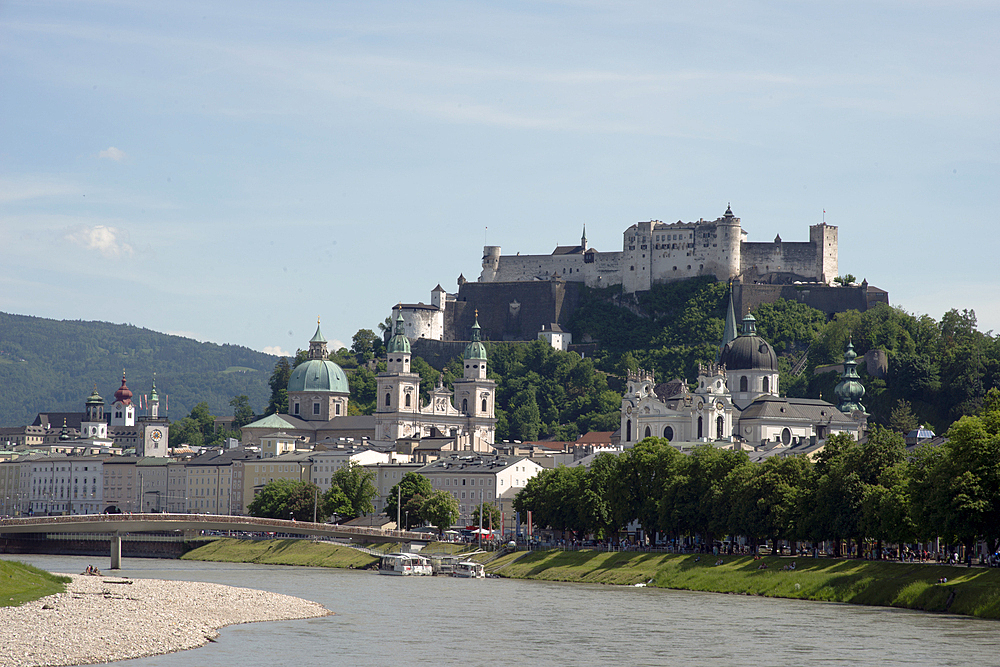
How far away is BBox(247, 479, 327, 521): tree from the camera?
108750mm

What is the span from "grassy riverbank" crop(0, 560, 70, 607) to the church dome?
337ft

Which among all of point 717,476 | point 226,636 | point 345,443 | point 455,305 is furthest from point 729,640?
point 455,305

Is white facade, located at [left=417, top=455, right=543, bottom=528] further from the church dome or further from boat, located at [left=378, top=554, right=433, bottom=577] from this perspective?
the church dome

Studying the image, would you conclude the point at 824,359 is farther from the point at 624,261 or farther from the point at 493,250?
the point at 493,250

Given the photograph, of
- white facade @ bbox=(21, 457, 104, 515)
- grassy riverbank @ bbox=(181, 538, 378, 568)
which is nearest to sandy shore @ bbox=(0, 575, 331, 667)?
grassy riverbank @ bbox=(181, 538, 378, 568)

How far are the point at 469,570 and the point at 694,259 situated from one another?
87126 millimetres

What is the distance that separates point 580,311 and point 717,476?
92.2 meters

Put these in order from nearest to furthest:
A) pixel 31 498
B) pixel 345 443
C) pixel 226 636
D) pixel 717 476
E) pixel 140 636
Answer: pixel 140 636 → pixel 226 636 → pixel 717 476 → pixel 345 443 → pixel 31 498

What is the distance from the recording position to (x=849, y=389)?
125 meters

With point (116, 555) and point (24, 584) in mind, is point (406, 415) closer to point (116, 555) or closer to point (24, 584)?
point (116, 555)

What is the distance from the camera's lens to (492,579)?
77.1 meters

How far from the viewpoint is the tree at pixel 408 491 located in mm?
102125

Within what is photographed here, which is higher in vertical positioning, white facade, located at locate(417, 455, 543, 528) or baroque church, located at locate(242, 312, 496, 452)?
baroque church, located at locate(242, 312, 496, 452)

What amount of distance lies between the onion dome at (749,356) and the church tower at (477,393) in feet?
99.1
